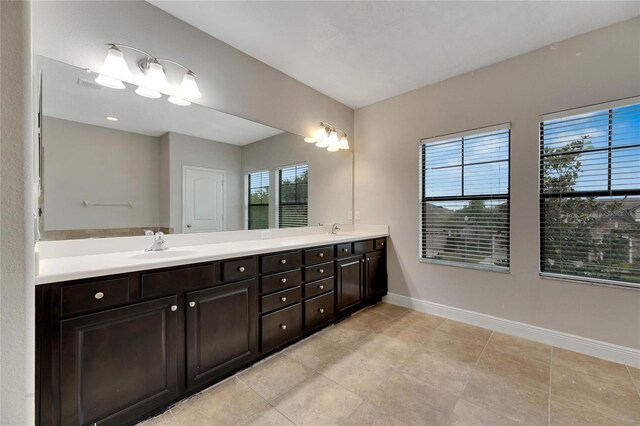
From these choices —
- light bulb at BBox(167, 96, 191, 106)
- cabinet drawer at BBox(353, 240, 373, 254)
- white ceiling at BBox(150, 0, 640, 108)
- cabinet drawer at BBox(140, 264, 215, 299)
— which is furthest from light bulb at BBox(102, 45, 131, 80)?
cabinet drawer at BBox(353, 240, 373, 254)

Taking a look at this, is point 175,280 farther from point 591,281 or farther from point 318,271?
point 591,281

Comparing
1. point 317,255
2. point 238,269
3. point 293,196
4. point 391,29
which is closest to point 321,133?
point 293,196

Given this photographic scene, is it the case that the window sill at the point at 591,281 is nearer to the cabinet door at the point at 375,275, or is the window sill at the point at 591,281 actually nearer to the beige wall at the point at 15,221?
the cabinet door at the point at 375,275

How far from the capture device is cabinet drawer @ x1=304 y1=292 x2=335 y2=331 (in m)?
2.32

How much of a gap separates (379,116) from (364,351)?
107 inches

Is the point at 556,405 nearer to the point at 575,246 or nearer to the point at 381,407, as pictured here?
the point at 381,407

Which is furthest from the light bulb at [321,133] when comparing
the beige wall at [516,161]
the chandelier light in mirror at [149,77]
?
the chandelier light in mirror at [149,77]

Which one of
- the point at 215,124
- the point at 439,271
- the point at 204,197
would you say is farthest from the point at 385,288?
the point at 215,124

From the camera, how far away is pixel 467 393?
5.52 ft

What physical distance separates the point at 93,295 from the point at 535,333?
3300 mm

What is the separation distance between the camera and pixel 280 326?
2078mm

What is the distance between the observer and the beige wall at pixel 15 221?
2.44 feet

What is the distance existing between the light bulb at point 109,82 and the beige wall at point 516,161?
2.66 m

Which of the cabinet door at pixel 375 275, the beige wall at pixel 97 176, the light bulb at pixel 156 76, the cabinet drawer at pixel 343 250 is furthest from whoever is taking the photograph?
the cabinet door at pixel 375 275
